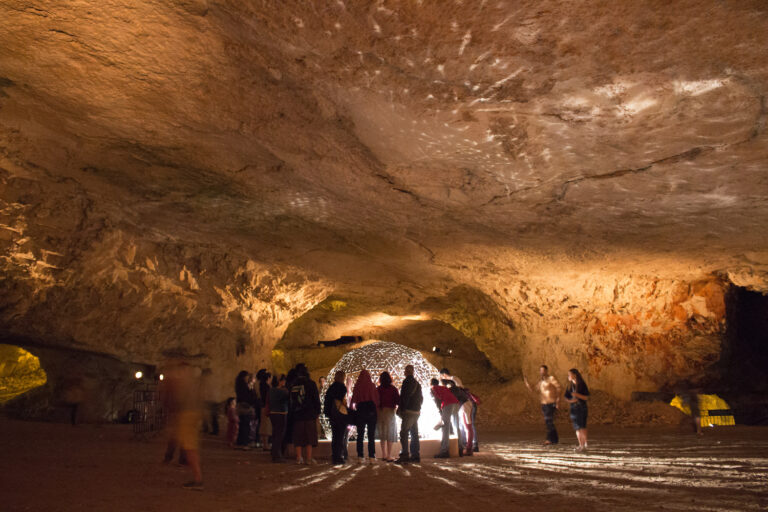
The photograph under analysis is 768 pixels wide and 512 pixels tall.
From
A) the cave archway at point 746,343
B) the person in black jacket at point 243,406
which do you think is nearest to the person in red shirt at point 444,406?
the person in black jacket at point 243,406

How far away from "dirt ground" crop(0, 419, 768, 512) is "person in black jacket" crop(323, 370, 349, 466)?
32 cm

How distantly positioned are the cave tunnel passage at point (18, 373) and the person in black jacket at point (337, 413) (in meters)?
12.9

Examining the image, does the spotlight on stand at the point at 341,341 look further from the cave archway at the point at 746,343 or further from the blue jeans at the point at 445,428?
the blue jeans at the point at 445,428

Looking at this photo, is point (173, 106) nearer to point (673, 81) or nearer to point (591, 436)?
point (673, 81)

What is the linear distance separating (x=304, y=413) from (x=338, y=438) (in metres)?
0.63

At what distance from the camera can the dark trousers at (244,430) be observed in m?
10.5

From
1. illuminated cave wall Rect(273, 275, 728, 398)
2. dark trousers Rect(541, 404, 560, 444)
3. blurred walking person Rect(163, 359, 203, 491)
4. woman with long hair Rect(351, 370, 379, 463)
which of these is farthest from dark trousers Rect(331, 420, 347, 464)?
illuminated cave wall Rect(273, 275, 728, 398)

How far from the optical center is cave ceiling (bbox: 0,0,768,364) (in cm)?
489

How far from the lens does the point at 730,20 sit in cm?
452

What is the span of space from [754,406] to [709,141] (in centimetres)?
1545

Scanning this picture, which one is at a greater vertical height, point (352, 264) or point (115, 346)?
point (352, 264)

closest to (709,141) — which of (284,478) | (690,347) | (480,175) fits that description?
(480,175)

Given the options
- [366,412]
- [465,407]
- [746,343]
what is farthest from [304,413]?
[746,343]

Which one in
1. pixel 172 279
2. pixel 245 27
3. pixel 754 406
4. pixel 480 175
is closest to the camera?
pixel 245 27
